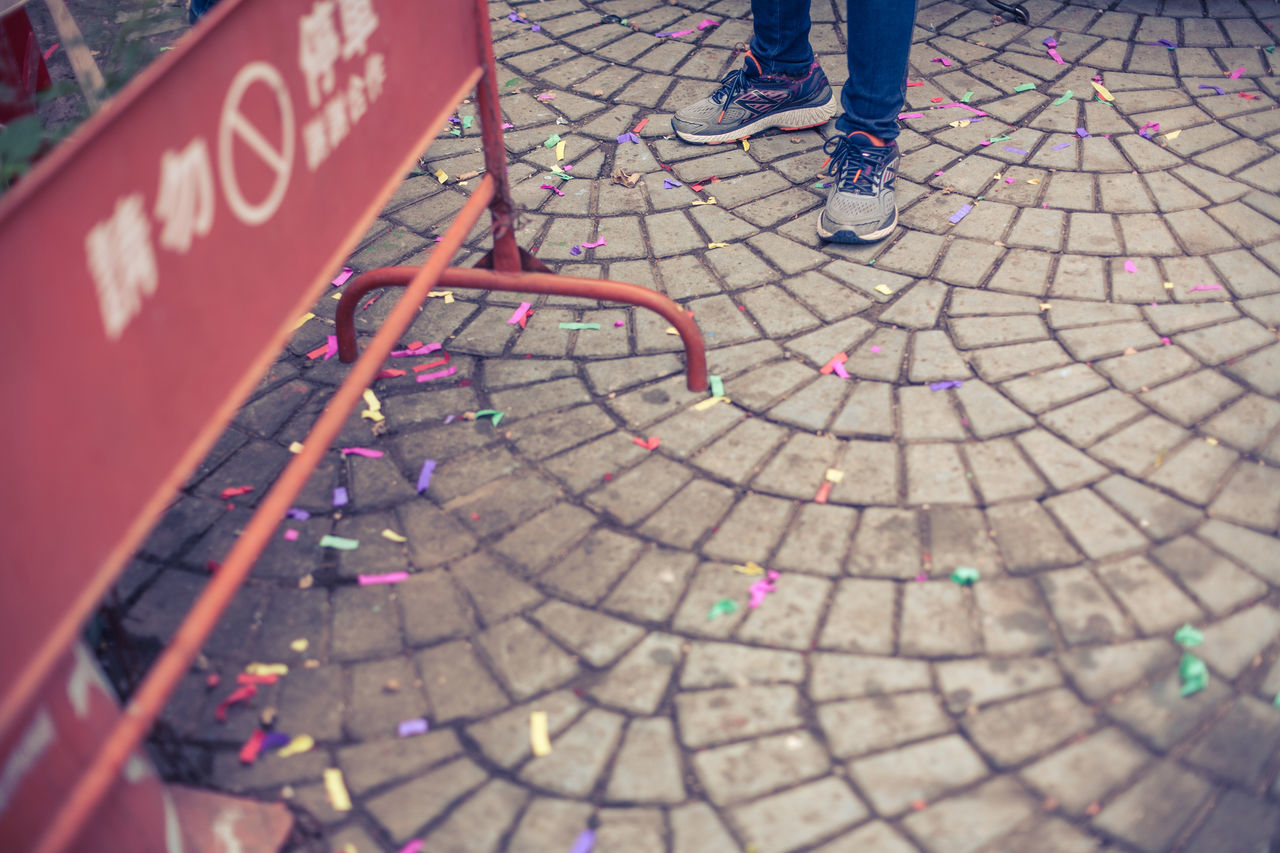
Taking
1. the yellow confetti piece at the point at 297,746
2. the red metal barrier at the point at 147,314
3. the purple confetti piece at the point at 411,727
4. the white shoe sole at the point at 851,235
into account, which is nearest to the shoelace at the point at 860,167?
the white shoe sole at the point at 851,235

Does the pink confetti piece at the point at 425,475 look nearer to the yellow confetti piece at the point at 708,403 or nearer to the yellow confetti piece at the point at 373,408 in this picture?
the yellow confetti piece at the point at 373,408

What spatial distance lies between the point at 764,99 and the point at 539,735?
9.51 ft

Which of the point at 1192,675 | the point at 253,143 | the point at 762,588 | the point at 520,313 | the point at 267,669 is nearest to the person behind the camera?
the point at 253,143

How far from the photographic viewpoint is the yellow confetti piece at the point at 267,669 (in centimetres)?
237

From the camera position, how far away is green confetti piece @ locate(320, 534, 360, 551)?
265cm

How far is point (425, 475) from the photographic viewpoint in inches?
112

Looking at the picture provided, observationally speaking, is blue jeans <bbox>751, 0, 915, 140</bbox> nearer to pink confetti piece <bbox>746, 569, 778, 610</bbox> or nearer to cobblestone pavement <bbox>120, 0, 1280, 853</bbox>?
cobblestone pavement <bbox>120, 0, 1280, 853</bbox>

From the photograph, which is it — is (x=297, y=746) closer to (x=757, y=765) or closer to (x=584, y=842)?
(x=584, y=842)

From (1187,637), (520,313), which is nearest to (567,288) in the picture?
(520,313)

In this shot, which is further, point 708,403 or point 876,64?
point 876,64

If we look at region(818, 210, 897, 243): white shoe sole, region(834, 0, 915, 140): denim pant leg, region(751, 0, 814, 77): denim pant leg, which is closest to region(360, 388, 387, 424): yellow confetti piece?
region(818, 210, 897, 243): white shoe sole

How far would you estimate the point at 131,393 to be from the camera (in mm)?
1502

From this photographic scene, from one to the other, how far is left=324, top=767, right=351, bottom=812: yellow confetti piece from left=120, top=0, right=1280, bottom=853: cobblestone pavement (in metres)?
0.02

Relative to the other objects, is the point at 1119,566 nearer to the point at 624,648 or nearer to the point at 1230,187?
the point at 624,648
